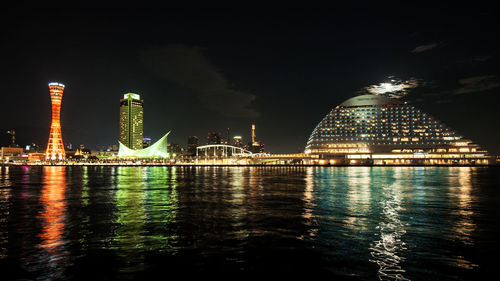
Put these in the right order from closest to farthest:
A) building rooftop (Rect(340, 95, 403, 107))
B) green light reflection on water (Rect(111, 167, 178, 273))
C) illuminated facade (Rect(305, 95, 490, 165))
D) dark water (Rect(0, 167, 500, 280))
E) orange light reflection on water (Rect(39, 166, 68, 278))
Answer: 1. dark water (Rect(0, 167, 500, 280))
2. orange light reflection on water (Rect(39, 166, 68, 278))
3. green light reflection on water (Rect(111, 167, 178, 273))
4. illuminated facade (Rect(305, 95, 490, 165))
5. building rooftop (Rect(340, 95, 403, 107))

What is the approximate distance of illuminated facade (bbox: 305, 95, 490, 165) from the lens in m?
128

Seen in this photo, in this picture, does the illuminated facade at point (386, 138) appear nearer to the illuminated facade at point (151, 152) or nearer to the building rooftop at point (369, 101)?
the building rooftop at point (369, 101)

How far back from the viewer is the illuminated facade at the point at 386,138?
422 feet

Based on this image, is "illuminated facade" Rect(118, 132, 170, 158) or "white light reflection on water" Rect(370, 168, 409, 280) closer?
"white light reflection on water" Rect(370, 168, 409, 280)

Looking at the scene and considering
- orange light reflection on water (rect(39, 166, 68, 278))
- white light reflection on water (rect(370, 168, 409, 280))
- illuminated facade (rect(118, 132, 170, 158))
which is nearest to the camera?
white light reflection on water (rect(370, 168, 409, 280))

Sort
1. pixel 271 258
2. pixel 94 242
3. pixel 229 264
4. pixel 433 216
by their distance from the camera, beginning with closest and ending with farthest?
1. pixel 229 264
2. pixel 271 258
3. pixel 94 242
4. pixel 433 216

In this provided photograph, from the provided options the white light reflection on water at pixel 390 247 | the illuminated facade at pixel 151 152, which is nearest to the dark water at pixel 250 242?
the white light reflection on water at pixel 390 247

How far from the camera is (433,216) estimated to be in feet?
55.2

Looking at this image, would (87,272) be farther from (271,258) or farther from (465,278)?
(465,278)

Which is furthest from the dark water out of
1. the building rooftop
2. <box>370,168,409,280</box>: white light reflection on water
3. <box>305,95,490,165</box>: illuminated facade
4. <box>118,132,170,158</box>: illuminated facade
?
<box>118,132,170,158</box>: illuminated facade

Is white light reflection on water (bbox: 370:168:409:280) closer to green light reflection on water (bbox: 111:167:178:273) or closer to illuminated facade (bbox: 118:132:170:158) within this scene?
green light reflection on water (bbox: 111:167:178:273)

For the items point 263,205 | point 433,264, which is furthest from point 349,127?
point 433,264

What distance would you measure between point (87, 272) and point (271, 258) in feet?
17.3

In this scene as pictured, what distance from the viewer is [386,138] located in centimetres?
13475
